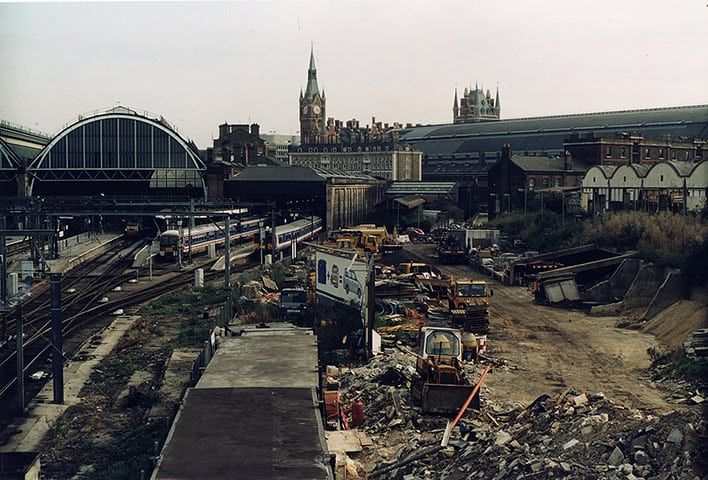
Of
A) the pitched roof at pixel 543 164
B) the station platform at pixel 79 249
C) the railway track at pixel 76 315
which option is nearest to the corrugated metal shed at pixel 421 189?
the pitched roof at pixel 543 164

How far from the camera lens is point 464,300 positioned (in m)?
28.1

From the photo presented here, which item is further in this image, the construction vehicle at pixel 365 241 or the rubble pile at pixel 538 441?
the construction vehicle at pixel 365 241

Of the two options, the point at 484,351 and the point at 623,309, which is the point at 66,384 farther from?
the point at 623,309

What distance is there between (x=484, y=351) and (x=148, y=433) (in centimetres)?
1069

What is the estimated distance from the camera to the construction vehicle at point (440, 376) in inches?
687

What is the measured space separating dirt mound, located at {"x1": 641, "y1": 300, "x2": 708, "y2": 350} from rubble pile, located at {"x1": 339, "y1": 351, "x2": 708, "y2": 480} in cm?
938

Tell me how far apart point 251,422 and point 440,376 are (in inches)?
226

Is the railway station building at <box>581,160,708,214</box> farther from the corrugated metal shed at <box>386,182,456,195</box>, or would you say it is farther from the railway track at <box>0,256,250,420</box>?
the corrugated metal shed at <box>386,182,456,195</box>

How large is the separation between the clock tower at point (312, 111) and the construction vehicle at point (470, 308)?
118 metres

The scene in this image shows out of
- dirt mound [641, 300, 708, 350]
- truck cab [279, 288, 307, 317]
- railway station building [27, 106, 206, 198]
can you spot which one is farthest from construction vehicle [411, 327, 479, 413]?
railway station building [27, 106, 206, 198]

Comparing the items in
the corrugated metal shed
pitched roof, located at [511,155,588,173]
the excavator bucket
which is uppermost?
pitched roof, located at [511,155,588,173]

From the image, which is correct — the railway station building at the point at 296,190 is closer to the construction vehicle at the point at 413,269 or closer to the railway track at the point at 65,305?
the railway track at the point at 65,305

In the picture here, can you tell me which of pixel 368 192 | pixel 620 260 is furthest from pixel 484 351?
pixel 368 192

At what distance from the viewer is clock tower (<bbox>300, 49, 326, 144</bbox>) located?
14600cm
